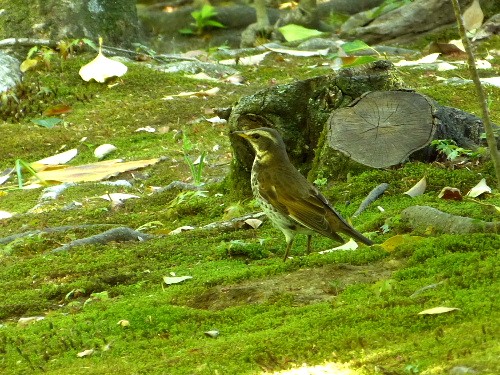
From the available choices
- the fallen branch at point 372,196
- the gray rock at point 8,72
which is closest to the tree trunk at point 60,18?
the gray rock at point 8,72

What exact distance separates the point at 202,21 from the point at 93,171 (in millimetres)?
9287

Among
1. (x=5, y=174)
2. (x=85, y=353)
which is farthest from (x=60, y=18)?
(x=85, y=353)

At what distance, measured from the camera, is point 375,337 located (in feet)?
13.5

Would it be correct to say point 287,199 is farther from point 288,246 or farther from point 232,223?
point 232,223

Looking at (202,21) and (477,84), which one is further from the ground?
(477,84)

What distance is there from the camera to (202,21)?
18625 mm

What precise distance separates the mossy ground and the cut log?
0.45ft

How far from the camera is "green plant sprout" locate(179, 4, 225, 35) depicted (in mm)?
18438

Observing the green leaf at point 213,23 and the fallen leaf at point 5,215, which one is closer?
the fallen leaf at point 5,215

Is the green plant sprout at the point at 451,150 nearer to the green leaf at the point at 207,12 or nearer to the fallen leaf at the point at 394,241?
the fallen leaf at the point at 394,241

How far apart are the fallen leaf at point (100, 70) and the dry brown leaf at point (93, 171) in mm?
2726

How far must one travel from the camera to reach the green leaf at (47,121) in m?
11.7

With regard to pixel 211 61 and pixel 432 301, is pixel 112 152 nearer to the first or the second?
pixel 211 61

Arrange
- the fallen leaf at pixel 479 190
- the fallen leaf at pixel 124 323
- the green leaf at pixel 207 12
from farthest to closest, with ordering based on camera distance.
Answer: the green leaf at pixel 207 12, the fallen leaf at pixel 479 190, the fallen leaf at pixel 124 323
